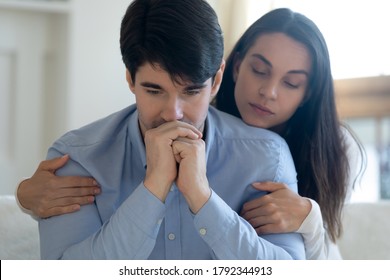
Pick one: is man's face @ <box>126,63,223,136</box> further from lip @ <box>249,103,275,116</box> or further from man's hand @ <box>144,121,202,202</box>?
lip @ <box>249,103,275,116</box>

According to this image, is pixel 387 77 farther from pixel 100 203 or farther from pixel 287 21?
pixel 100 203

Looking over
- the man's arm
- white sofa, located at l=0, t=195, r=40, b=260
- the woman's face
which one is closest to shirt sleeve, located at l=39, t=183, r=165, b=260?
the man's arm

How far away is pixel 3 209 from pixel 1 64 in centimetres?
132

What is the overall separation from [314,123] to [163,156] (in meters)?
0.53

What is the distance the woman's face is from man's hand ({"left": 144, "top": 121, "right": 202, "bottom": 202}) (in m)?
0.34

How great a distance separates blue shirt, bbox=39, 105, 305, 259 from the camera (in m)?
1.15

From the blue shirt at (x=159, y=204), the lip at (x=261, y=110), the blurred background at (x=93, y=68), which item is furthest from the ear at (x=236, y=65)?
the blurred background at (x=93, y=68)

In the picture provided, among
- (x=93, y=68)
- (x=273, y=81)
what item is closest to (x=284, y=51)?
(x=273, y=81)

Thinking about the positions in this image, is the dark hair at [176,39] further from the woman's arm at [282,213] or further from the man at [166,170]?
the woman's arm at [282,213]

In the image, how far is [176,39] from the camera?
113cm

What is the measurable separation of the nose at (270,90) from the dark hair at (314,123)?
0.10 m

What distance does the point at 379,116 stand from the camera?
104 inches

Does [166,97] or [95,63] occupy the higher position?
[166,97]

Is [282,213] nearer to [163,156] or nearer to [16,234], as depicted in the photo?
[163,156]
